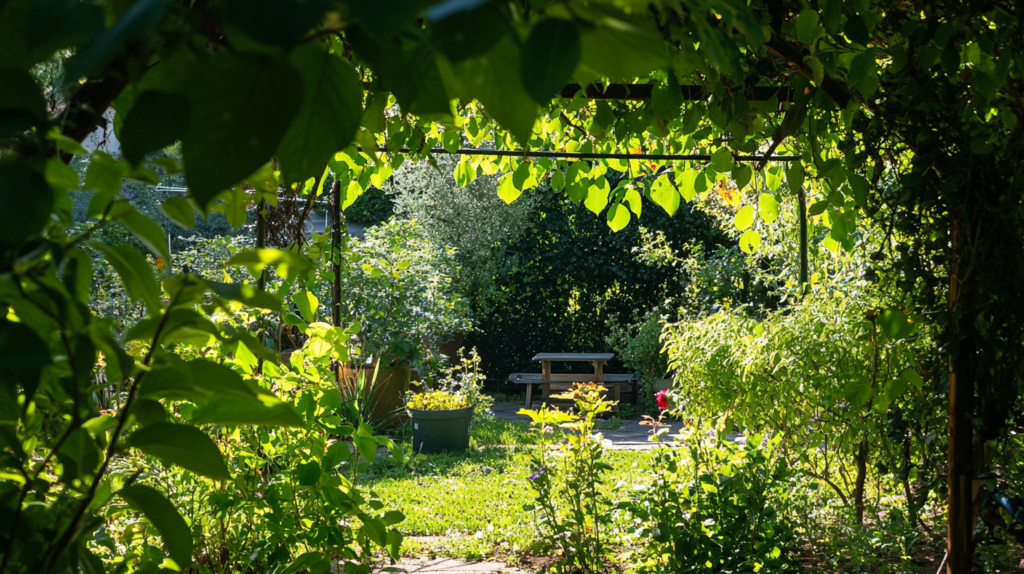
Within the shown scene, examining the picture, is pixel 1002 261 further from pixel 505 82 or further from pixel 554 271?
pixel 554 271

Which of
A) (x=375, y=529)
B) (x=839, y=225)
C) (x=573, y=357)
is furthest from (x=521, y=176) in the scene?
(x=573, y=357)

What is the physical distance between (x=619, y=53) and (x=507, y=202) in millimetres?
2451

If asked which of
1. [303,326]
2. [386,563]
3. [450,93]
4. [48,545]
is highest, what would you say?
[450,93]

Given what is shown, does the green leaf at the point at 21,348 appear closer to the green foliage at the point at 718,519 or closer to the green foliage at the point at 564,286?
the green foliage at the point at 718,519

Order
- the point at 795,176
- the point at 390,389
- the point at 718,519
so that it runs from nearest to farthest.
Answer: the point at 795,176 → the point at 718,519 → the point at 390,389

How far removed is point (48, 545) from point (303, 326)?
1290 mm

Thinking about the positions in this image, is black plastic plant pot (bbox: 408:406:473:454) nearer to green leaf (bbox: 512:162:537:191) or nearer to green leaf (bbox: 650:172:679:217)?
green leaf (bbox: 512:162:537:191)

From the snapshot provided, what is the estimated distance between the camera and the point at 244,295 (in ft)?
1.21

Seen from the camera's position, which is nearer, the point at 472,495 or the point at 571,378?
the point at 472,495

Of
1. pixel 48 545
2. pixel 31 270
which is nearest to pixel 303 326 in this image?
pixel 48 545

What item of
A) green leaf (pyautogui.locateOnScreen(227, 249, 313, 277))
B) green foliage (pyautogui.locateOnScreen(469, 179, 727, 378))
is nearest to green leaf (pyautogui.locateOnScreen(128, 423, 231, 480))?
Answer: green leaf (pyautogui.locateOnScreen(227, 249, 313, 277))

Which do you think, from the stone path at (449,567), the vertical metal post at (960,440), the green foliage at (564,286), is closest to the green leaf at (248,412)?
the vertical metal post at (960,440)

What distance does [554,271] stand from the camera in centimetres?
957

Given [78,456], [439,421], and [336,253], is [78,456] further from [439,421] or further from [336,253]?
[439,421]
